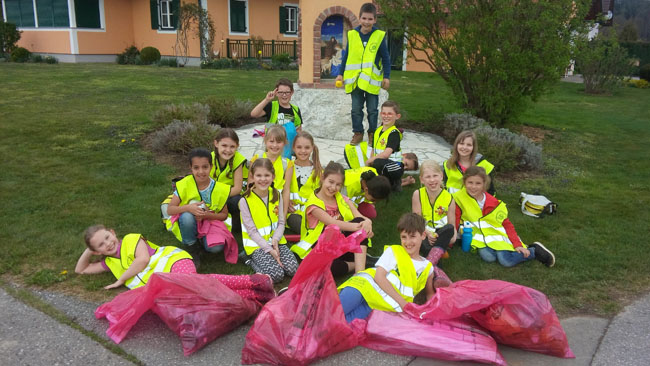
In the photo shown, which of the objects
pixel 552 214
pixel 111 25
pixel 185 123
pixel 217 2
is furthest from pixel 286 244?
pixel 111 25

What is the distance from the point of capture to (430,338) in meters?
2.94

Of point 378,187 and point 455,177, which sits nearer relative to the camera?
point 378,187

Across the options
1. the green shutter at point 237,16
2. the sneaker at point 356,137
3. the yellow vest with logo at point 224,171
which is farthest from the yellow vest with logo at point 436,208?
the green shutter at point 237,16

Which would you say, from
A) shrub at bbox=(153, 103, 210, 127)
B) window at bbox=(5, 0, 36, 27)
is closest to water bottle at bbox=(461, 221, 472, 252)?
shrub at bbox=(153, 103, 210, 127)

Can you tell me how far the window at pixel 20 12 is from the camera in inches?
891

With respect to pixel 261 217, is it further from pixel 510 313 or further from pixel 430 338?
pixel 510 313

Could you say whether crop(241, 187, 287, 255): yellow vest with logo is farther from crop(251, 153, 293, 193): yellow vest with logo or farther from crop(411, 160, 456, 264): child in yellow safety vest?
crop(411, 160, 456, 264): child in yellow safety vest

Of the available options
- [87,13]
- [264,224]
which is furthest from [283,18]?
[264,224]

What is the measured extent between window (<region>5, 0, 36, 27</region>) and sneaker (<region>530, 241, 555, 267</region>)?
81.6 ft

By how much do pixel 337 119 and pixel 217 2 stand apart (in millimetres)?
16159

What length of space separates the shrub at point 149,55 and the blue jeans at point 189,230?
64.0 ft

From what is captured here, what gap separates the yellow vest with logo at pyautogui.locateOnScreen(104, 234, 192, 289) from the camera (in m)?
3.60

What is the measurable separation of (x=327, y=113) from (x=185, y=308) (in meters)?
5.70

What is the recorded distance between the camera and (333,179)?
414 cm
